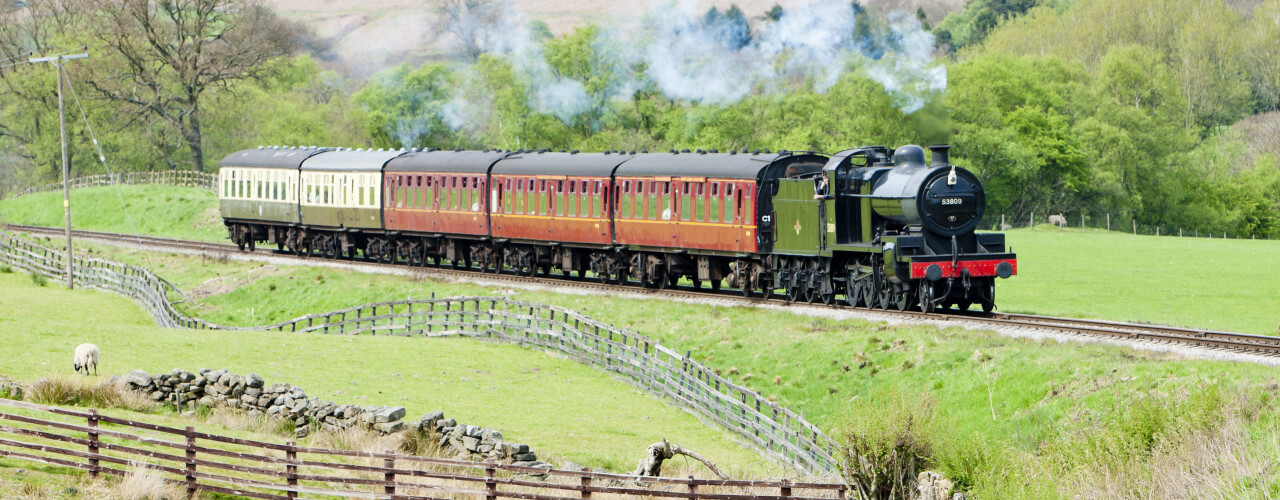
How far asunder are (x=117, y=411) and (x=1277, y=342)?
62.5ft

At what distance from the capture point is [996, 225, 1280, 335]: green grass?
35.2 metres

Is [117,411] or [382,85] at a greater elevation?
[382,85]

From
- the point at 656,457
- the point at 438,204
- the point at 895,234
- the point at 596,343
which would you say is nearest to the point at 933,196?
the point at 895,234

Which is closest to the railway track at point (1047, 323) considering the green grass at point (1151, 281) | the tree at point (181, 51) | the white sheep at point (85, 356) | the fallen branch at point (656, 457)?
the green grass at point (1151, 281)

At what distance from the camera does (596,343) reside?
29.7 metres

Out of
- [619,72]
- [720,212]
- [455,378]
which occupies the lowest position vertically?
[455,378]

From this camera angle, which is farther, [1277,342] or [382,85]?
[382,85]

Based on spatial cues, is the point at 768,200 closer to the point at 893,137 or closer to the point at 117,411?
the point at 117,411

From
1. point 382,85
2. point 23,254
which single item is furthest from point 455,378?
point 382,85

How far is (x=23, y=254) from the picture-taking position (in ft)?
168

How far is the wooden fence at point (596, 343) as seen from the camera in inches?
835

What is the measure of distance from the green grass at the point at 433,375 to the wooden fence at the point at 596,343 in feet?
1.20

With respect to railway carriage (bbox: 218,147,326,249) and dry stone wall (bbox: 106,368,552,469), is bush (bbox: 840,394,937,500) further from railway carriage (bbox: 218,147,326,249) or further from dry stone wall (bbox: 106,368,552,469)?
railway carriage (bbox: 218,147,326,249)

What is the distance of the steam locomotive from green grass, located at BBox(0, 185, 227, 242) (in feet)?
40.7
